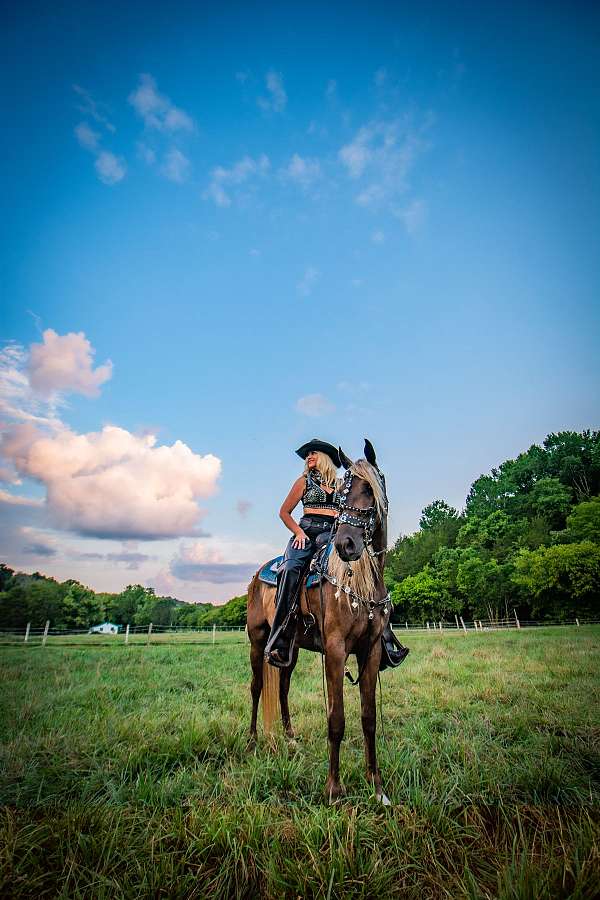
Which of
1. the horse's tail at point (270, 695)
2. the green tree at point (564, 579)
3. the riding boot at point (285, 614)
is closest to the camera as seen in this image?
the riding boot at point (285, 614)

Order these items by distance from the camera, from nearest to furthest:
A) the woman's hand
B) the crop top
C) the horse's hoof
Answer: the horse's hoof < the woman's hand < the crop top

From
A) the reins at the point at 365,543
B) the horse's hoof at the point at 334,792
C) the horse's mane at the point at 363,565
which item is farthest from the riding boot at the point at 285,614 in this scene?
the horse's hoof at the point at 334,792

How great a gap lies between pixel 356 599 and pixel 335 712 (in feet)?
3.10

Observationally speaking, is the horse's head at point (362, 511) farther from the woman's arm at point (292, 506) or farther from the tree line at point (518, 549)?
the tree line at point (518, 549)

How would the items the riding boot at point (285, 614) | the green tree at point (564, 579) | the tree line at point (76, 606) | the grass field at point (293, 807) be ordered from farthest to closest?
the tree line at point (76, 606)
the green tree at point (564, 579)
the riding boot at point (285, 614)
the grass field at point (293, 807)

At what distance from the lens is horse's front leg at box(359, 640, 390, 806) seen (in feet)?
11.0

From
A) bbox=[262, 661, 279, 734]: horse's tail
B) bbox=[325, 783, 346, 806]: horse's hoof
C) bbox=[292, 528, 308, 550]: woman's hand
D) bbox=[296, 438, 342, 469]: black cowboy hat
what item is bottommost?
bbox=[325, 783, 346, 806]: horse's hoof

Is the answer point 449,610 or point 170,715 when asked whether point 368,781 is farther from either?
point 449,610

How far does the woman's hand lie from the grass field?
1969 millimetres

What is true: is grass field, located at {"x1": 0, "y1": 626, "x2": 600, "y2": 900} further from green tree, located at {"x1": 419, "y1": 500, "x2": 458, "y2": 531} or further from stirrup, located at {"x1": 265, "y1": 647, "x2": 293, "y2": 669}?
green tree, located at {"x1": 419, "y1": 500, "x2": 458, "y2": 531}

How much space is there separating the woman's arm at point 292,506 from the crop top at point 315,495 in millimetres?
72

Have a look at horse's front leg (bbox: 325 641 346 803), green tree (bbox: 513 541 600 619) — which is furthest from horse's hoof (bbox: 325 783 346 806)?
green tree (bbox: 513 541 600 619)

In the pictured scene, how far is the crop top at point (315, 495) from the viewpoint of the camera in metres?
4.68

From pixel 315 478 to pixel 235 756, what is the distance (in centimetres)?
306
